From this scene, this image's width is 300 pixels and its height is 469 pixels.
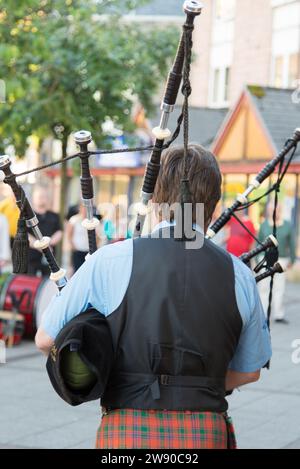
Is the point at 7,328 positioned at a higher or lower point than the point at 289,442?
lower

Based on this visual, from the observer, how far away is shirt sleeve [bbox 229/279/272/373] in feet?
8.80

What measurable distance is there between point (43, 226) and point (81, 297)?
8696 mm

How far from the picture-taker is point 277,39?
26.1m

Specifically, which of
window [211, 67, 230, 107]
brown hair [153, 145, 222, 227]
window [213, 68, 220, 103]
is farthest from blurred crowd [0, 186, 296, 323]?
window [213, 68, 220, 103]

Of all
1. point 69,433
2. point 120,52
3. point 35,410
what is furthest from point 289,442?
point 120,52

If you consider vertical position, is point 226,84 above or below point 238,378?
below

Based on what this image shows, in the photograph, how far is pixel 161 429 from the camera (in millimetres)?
2568

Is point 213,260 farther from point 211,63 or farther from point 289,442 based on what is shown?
point 211,63

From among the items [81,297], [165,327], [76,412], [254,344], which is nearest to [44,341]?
[81,297]

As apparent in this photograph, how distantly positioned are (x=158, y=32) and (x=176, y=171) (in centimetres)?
1746

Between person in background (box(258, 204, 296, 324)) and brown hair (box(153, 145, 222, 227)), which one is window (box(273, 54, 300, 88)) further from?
brown hair (box(153, 145, 222, 227))

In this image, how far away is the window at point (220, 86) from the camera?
2898 cm

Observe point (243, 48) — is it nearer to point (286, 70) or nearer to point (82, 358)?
point (286, 70)

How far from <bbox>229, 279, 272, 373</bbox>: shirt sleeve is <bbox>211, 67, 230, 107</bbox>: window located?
1045 inches
